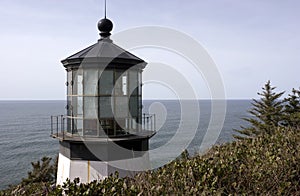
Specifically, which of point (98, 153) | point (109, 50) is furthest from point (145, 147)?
point (109, 50)

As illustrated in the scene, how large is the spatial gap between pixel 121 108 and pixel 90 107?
2.35ft

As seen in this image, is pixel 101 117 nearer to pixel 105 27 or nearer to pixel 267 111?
pixel 105 27

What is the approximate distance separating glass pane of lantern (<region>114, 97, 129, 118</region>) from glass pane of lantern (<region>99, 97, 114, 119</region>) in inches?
5.4

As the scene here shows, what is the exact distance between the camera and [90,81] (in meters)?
6.55

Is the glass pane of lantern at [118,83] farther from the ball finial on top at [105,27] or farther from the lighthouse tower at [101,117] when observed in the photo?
the ball finial on top at [105,27]

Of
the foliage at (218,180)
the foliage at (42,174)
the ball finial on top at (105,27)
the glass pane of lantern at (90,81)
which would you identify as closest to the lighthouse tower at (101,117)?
the glass pane of lantern at (90,81)

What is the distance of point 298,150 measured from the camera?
173 inches

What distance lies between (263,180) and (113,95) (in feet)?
13.2

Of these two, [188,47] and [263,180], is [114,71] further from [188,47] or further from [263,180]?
[263,180]

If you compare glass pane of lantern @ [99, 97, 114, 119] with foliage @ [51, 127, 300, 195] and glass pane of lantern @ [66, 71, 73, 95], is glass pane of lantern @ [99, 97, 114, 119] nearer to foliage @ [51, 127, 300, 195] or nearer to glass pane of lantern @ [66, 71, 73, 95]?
glass pane of lantern @ [66, 71, 73, 95]

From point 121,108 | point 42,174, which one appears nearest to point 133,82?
point 121,108

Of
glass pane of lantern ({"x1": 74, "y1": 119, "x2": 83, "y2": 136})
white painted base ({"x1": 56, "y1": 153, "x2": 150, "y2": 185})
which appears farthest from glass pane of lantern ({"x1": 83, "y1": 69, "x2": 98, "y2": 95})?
white painted base ({"x1": 56, "y1": 153, "x2": 150, "y2": 185})

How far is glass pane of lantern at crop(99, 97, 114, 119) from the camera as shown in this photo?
649 cm

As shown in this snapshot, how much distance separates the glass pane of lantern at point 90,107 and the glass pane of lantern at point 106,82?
0.28 meters
